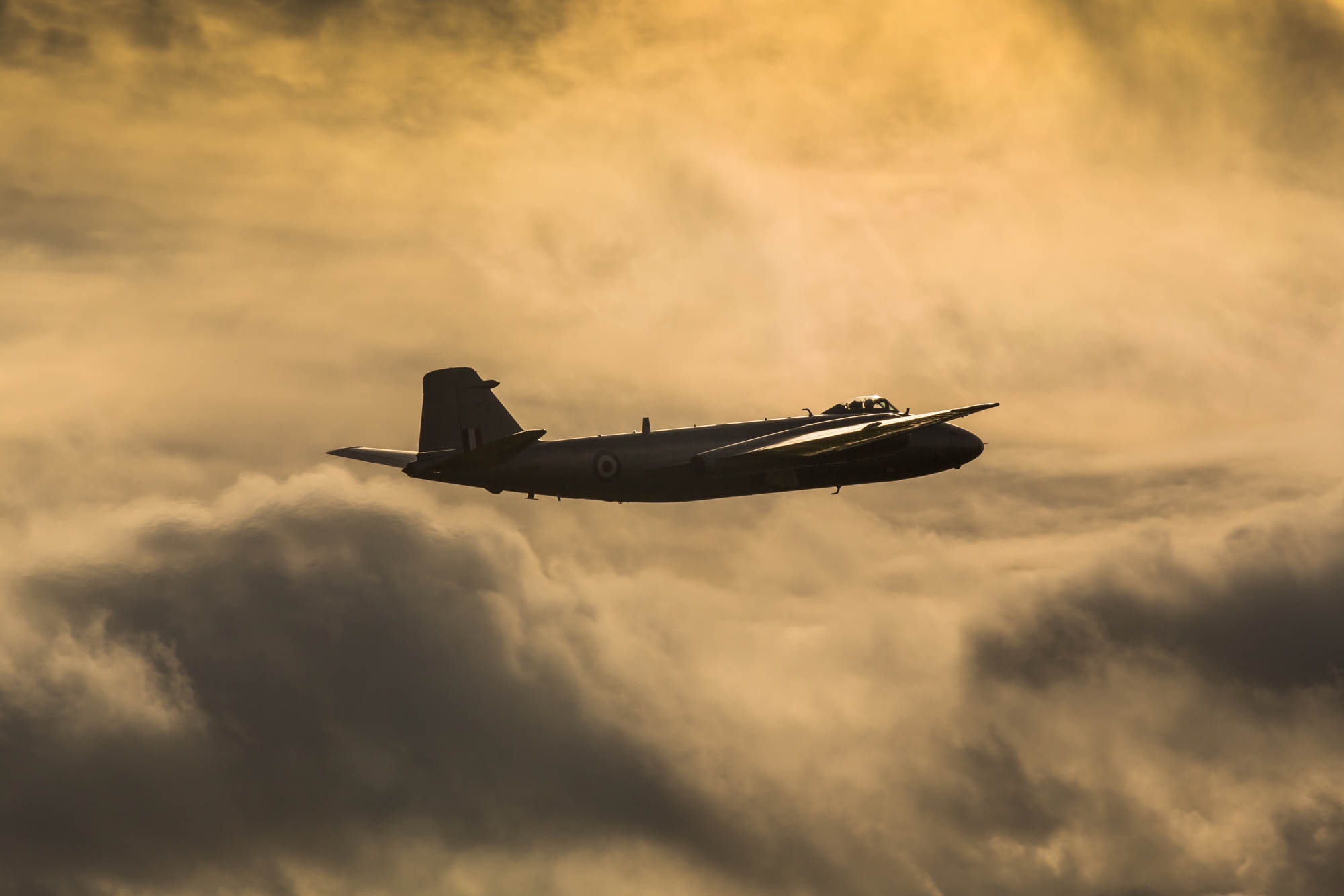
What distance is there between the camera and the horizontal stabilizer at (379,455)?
3036 inches

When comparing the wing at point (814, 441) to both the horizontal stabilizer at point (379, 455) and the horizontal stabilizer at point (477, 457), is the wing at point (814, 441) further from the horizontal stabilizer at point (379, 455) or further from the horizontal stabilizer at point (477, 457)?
the horizontal stabilizer at point (379, 455)

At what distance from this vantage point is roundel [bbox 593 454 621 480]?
7619 cm

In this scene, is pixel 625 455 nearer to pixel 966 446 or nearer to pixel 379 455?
pixel 379 455

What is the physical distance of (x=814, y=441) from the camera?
7544 cm

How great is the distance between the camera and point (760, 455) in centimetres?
7475

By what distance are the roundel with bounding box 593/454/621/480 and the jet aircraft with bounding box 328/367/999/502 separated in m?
0.06

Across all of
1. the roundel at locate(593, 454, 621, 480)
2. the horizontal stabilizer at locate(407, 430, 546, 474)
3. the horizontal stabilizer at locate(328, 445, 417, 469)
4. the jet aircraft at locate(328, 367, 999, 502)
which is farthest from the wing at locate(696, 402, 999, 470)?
the horizontal stabilizer at locate(328, 445, 417, 469)

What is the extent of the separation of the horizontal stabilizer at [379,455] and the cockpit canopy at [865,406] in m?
28.3

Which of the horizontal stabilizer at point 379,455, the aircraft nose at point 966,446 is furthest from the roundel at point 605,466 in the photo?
the aircraft nose at point 966,446

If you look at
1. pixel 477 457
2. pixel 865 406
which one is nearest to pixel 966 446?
pixel 865 406

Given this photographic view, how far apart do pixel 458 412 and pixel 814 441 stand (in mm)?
22922

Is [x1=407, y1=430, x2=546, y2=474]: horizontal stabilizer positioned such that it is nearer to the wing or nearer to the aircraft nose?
the wing

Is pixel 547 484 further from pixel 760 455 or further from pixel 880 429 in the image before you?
pixel 880 429

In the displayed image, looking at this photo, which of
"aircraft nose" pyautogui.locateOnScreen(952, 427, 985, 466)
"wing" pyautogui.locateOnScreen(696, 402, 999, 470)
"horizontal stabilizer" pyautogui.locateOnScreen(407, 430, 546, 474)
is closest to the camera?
"horizontal stabilizer" pyautogui.locateOnScreen(407, 430, 546, 474)
